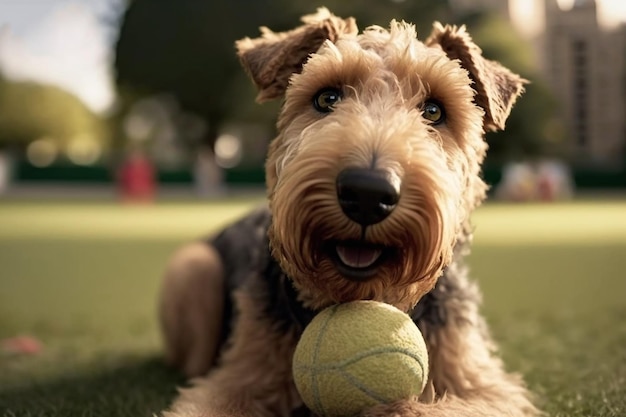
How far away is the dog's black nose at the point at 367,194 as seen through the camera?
2230 millimetres

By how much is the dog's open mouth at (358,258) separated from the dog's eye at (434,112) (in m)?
0.70

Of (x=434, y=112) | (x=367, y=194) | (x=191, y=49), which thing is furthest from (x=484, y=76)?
(x=191, y=49)

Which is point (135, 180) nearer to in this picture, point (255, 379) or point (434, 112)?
point (255, 379)

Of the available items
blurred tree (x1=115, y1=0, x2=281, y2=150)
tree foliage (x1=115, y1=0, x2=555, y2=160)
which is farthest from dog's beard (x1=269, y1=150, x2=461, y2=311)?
blurred tree (x1=115, y1=0, x2=281, y2=150)

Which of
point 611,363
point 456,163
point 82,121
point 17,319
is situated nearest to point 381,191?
point 456,163

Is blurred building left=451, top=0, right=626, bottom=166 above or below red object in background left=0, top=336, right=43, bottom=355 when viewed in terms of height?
above

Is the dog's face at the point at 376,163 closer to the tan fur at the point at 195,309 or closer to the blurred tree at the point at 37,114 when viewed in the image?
the tan fur at the point at 195,309

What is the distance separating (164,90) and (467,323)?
128 ft

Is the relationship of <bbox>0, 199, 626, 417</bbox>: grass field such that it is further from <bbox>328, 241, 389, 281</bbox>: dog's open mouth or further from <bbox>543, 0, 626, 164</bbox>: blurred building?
<bbox>543, 0, 626, 164</bbox>: blurred building

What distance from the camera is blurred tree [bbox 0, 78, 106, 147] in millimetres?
62219

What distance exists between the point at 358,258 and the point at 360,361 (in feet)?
1.13

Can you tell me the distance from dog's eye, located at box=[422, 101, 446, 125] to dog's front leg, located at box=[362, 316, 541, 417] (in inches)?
32.4

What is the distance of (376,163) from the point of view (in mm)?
2297

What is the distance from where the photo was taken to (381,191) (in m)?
2.23
